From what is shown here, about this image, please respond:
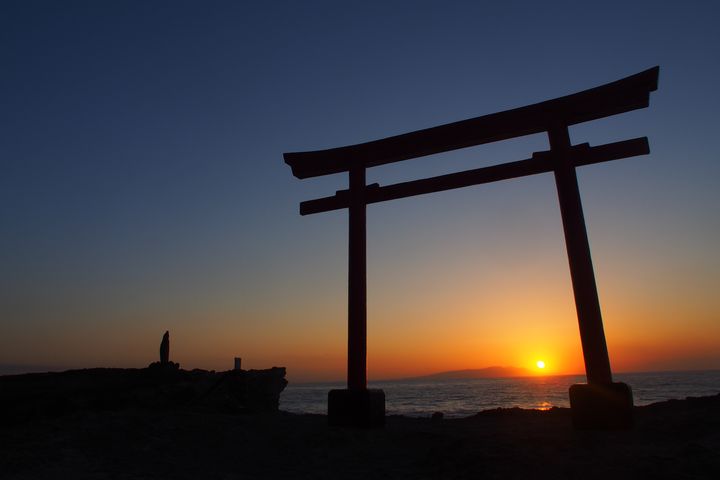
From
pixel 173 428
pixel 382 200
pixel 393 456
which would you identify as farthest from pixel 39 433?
pixel 382 200

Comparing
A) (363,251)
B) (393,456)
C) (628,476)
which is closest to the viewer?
(628,476)

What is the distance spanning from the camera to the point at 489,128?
6.57 m

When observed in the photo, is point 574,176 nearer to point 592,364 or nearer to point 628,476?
point 592,364

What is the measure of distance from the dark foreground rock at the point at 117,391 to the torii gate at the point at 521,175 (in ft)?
14.9

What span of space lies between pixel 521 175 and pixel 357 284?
2.76 metres

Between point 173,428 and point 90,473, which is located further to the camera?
point 173,428

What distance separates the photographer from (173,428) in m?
6.18

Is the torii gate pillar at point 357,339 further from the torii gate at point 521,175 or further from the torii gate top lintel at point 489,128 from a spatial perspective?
the torii gate top lintel at point 489,128

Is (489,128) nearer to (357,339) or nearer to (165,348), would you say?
(357,339)

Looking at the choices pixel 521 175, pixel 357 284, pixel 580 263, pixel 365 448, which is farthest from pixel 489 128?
pixel 365 448

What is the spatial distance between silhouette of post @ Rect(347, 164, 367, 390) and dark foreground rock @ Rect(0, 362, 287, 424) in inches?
172

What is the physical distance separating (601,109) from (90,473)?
7.32 m

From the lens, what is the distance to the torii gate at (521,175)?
529cm

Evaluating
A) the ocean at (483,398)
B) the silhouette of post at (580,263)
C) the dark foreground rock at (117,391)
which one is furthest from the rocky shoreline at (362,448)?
the ocean at (483,398)
